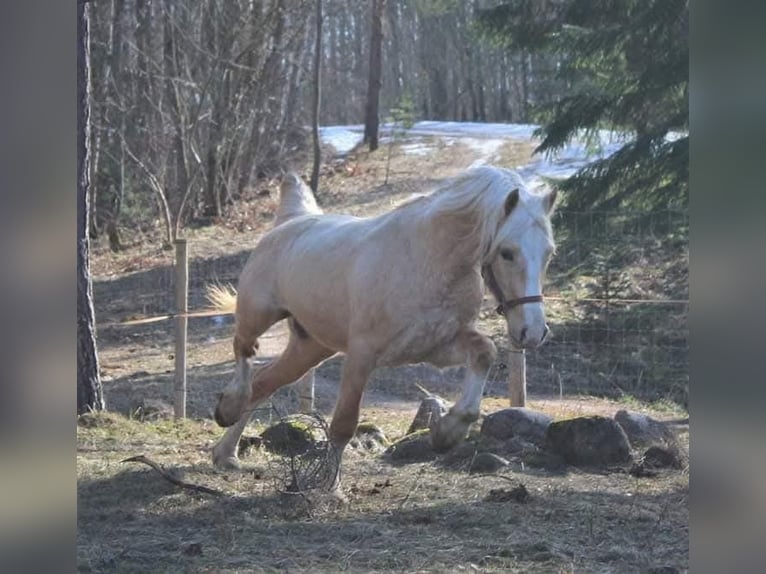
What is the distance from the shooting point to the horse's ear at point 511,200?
5.77 m

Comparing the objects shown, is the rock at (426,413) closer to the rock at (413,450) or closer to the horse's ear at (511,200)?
the rock at (413,450)

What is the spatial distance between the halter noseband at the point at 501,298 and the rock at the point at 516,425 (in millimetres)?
2264

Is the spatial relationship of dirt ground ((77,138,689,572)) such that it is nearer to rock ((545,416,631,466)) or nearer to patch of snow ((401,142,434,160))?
rock ((545,416,631,466))

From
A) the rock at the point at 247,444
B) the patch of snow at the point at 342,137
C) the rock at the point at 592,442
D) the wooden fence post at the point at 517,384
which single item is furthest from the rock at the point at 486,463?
the patch of snow at the point at 342,137

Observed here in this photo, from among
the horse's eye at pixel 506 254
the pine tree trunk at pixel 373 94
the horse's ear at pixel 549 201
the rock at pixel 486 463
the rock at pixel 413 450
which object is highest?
the pine tree trunk at pixel 373 94

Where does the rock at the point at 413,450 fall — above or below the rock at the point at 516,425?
below

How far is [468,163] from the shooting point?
821 inches

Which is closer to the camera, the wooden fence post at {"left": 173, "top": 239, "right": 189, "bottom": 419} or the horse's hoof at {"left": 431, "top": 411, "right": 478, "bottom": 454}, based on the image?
the horse's hoof at {"left": 431, "top": 411, "right": 478, "bottom": 454}

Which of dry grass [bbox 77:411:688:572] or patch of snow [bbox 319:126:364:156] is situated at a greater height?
patch of snow [bbox 319:126:364:156]

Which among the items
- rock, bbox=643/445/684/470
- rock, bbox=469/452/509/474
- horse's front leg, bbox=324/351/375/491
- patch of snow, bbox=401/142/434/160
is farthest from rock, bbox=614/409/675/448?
patch of snow, bbox=401/142/434/160

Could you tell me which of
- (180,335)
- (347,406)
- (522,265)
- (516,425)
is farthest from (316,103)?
(522,265)

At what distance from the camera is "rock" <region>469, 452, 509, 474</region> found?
7187mm

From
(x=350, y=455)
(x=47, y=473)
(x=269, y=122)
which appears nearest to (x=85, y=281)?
(x=350, y=455)

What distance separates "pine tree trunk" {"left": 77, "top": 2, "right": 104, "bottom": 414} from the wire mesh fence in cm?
98
